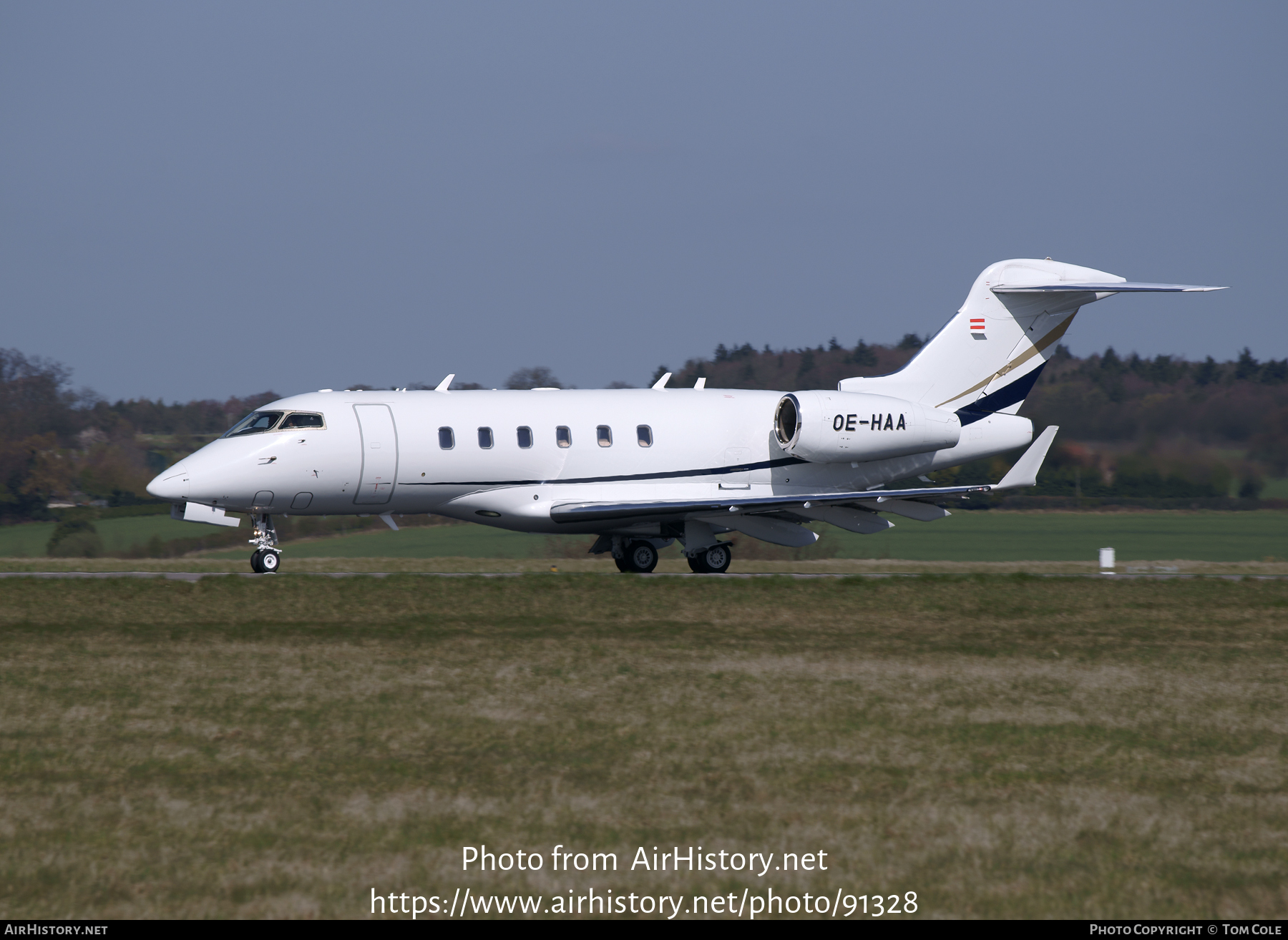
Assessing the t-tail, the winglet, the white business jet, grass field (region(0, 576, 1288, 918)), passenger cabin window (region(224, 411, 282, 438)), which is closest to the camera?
grass field (region(0, 576, 1288, 918))

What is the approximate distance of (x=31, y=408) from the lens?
1758 inches

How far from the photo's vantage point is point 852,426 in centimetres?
2461

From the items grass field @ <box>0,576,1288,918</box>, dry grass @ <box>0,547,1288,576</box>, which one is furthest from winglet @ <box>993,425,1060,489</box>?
grass field @ <box>0,576,1288,918</box>

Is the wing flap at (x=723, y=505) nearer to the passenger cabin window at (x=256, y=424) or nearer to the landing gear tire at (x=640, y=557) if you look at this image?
the landing gear tire at (x=640, y=557)

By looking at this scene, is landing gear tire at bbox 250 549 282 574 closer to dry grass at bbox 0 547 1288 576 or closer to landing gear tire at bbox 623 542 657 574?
dry grass at bbox 0 547 1288 576

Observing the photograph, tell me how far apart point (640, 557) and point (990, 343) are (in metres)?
8.14

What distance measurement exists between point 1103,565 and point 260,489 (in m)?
16.4

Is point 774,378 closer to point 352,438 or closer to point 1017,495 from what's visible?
point 1017,495

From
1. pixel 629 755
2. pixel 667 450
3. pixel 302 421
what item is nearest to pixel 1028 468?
pixel 667 450

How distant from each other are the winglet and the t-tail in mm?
3472

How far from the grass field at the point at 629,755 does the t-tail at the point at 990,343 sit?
Answer: 29.3 feet

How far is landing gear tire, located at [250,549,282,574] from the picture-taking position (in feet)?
71.3

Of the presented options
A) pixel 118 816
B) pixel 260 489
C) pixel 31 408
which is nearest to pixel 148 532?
pixel 31 408

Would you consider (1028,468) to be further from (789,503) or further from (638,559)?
(638,559)
